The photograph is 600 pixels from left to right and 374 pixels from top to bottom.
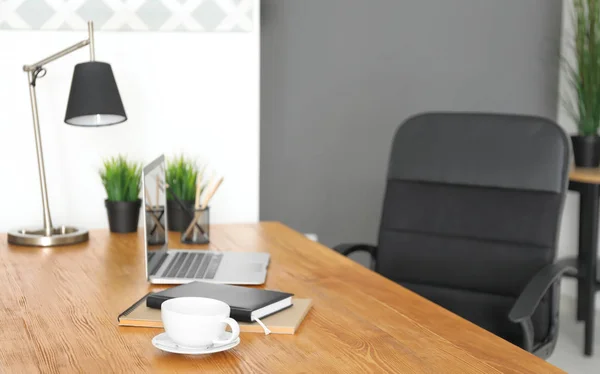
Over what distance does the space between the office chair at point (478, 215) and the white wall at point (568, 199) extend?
2024 millimetres

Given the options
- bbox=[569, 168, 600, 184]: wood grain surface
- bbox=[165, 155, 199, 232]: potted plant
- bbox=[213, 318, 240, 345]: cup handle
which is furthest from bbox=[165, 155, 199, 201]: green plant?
bbox=[569, 168, 600, 184]: wood grain surface

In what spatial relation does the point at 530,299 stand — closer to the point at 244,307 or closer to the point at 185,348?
the point at 244,307

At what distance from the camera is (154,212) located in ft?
5.82

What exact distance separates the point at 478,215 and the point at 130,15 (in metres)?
1.18

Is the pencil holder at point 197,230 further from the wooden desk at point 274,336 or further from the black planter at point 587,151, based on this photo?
the black planter at point 587,151

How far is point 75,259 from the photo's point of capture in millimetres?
1794

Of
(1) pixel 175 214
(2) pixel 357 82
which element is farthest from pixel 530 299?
(2) pixel 357 82

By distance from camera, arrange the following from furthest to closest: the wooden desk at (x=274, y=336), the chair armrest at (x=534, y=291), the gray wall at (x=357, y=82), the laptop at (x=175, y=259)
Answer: the gray wall at (x=357, y=82)
the chair armrest at (x=534, y=291)
the laptop at (x=175, y=259)
the wooden desk at (x=274, y=336)

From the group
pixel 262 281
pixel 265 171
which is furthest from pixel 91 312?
pixel 265 171

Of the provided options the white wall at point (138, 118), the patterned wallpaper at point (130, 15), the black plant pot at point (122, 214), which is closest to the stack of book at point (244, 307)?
the black plant pot at point (122, 214)

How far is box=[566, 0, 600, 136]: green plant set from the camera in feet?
11.2

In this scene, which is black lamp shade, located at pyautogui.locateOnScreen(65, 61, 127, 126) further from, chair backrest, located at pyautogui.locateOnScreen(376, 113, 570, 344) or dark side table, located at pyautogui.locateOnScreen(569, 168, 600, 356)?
dark side table, located at pyautogui.locateOnScreen(569, 168, 600, 356)

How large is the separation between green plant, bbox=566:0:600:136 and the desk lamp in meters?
2.31

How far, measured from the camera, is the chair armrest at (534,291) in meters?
1.65
